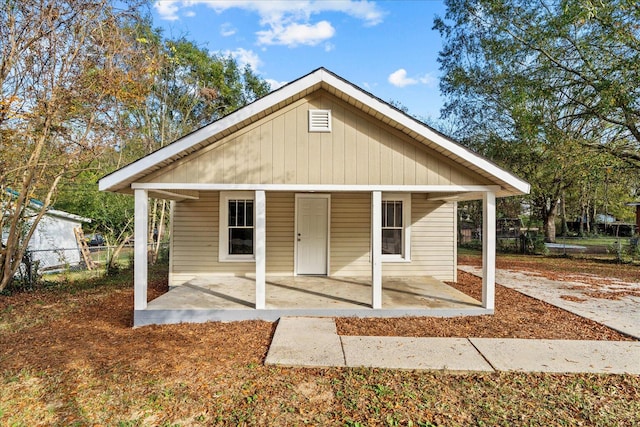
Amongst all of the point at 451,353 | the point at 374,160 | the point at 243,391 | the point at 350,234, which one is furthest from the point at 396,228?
the point at 243,391

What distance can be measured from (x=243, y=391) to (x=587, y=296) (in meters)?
8.25

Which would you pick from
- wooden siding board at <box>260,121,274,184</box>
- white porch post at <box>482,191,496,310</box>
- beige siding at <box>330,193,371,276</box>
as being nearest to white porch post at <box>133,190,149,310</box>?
wooden siding board at <box>260,121,274,184</box>

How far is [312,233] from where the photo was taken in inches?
338

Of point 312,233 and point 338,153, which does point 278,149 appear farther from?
point 312,233

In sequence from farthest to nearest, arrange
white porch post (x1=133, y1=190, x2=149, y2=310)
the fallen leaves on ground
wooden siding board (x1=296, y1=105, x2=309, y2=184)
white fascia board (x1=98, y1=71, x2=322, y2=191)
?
wooden siding board (x1=296, y1=105, x2=309, y2=184), white porch post (x1=133, y1=190, x2=149, y2=310), white fascia board (x1=98, y1=71, x2=322, y2=191), the fallen leaves on ground

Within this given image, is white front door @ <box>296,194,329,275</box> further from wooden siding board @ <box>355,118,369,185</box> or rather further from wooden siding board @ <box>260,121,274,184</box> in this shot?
wooden siding board @ <box>260,121,274,184</box>

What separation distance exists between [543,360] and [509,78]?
38.3 feet

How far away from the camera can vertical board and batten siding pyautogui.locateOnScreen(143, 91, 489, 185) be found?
18.6 feet

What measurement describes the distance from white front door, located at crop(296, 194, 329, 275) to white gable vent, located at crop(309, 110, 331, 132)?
9.57 ft

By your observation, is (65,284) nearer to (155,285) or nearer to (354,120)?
(155,285)

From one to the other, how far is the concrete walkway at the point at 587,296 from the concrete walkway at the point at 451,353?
4.27 ft

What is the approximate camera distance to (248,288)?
7219 millimetres

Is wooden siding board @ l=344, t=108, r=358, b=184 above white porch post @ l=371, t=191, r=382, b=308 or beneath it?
above

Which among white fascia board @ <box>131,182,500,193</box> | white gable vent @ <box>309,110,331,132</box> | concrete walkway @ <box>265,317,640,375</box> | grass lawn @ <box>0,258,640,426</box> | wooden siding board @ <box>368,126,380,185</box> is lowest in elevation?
grass lawn @ <box>0,258,640,426</box>
